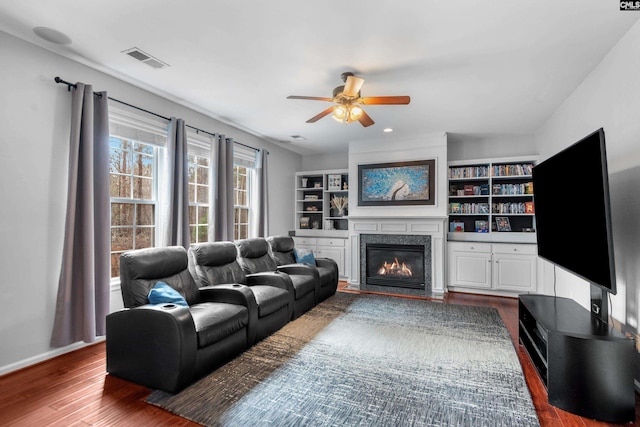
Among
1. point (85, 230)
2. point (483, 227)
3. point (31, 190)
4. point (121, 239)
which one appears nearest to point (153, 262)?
point (85, 230)

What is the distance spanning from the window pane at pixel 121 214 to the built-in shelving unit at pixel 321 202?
3.54 metres

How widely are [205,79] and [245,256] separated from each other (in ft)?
6.90

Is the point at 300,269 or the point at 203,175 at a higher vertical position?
the point at 203,175

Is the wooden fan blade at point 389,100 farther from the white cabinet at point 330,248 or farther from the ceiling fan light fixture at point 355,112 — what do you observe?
the white cabinet at point 330,248

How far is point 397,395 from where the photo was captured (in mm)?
2205

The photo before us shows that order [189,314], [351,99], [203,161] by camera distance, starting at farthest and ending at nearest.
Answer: [203,161] < [351,99] < [189,314]

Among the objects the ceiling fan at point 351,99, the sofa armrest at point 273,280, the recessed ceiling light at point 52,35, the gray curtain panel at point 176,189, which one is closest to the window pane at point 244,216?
the gray curtain panel at point 176,189

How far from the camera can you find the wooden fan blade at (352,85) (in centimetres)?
279

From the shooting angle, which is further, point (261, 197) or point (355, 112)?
point (261, 197)

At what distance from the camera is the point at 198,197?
447 cm

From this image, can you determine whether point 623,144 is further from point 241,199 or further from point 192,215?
point 241,199

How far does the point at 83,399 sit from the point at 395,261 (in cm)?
449

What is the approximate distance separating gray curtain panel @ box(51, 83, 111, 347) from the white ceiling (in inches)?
16.9

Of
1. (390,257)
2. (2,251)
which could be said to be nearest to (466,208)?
(390,257)
